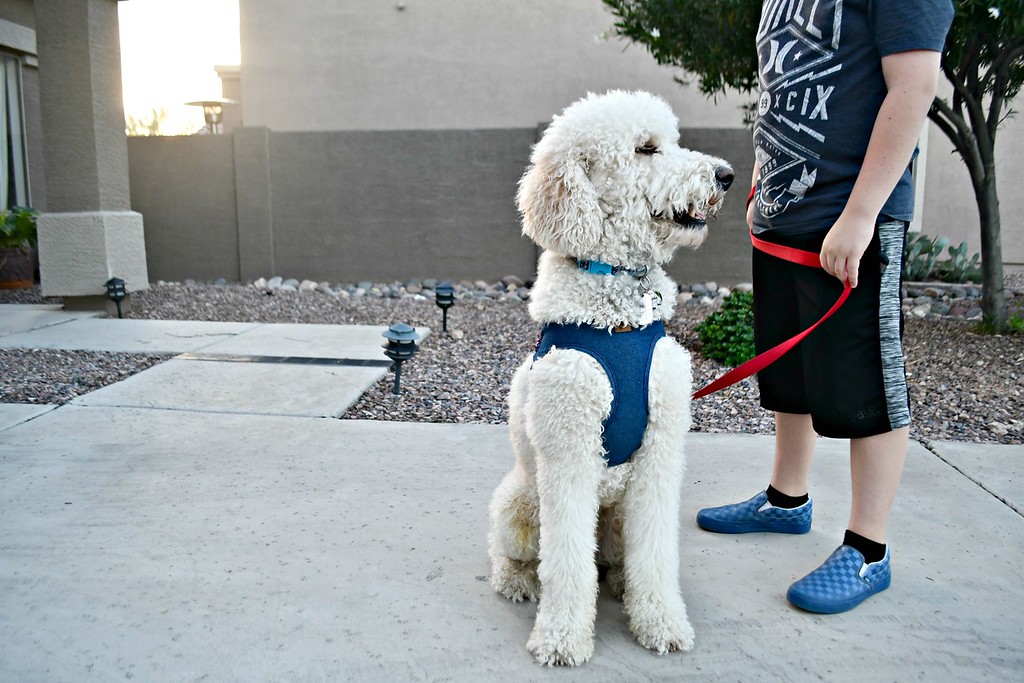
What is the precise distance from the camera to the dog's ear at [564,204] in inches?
84.1

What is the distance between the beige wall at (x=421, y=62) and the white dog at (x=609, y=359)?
10022mm

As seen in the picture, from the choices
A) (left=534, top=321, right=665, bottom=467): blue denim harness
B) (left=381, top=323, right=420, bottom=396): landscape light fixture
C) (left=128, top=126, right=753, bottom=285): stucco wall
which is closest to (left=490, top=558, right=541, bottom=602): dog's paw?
(left=534, top=321, right=665, bottom=467): blue denim harness

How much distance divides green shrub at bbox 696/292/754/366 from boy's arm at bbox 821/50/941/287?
3262 millimetres

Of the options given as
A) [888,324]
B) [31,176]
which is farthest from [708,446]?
[31,176]

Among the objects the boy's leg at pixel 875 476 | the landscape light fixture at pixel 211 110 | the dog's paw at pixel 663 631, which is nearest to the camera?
the dog's paw at pixel 663 631

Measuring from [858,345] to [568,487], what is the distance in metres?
1.03

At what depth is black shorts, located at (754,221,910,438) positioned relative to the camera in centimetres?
238

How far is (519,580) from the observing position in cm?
253

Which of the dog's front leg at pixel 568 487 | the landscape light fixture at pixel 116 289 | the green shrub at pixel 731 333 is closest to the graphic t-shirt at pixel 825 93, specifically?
the dog's front leg at pixel 568 487

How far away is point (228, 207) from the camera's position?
33.3ft

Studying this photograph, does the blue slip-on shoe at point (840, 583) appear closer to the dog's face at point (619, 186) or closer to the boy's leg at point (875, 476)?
the boy's leg at point (875, 476)

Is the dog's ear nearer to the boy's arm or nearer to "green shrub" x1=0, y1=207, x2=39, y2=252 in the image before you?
the boy's arm

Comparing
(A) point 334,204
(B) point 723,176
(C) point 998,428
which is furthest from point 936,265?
(B) point 723,176

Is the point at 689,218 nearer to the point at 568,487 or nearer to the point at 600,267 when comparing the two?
the point at 600,267
